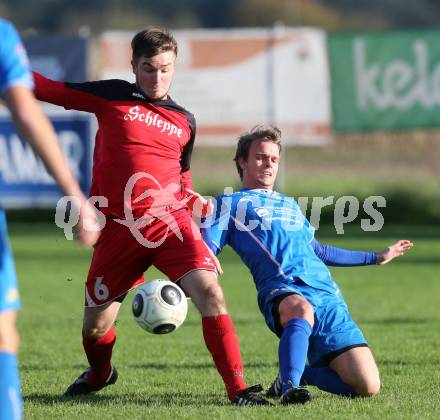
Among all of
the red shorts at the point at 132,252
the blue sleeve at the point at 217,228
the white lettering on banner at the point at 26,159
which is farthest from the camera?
the white lettering on banner at the point at 26,159

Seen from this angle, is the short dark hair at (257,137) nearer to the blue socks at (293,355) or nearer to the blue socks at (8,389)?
the blue socks at (293,355)

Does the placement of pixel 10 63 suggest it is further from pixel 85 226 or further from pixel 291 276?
pixel 291 276

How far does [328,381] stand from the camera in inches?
225

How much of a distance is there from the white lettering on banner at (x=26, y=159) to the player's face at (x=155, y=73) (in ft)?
42.3

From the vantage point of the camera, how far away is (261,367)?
696cm

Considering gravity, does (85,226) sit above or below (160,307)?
above

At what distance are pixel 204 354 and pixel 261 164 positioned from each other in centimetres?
220

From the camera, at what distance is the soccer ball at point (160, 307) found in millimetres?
5613

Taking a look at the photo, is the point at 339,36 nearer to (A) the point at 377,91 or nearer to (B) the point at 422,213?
(A) the point at 377,91

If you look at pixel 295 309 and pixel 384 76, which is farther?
pixel 384 76

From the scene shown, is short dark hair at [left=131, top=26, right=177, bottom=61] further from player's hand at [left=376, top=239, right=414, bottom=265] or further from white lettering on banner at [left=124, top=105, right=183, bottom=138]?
player's hand at [left=376, top=239, right=414, bottom=265]

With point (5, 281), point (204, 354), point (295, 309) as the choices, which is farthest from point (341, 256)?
point (5, 281)

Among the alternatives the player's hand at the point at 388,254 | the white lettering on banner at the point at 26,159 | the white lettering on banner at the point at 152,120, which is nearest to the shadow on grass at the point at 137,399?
the player's hand at the point at 388,254

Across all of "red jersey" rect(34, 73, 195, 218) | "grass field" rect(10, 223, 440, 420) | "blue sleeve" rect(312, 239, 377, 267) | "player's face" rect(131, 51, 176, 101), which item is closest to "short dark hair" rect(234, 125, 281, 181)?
"red jersey" rect(34, 73, 195, 218)
